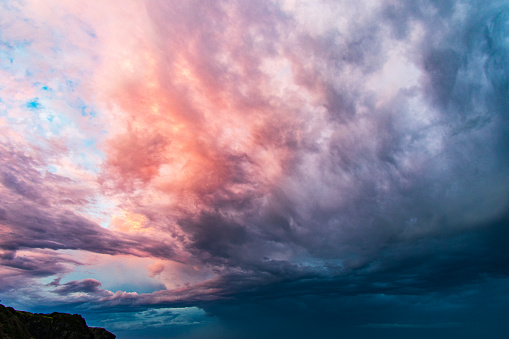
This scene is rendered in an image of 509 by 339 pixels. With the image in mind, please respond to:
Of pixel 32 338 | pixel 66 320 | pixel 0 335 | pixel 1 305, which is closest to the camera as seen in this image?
pixel 0 335

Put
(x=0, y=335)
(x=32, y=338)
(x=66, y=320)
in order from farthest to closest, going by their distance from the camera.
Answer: (x=66, y=320), (x=32, y=338), (x=0, y=335)

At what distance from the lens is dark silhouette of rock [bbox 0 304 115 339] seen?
46.2 metres

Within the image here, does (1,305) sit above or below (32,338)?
above

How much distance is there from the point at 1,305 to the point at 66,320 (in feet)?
54.1

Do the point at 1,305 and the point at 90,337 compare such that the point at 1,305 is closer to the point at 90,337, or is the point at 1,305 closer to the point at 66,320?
the point at 66,320

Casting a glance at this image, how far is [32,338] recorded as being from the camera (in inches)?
2008

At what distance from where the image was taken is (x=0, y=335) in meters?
40.1

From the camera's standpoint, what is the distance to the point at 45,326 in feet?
185

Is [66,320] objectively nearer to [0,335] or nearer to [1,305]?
[1,305]

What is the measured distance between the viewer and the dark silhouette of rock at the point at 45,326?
4617 centimetres

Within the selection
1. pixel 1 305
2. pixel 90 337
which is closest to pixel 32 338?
pixel 1 305

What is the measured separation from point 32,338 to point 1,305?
9292 millimetres

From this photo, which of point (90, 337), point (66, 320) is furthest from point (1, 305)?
point (90, 337)

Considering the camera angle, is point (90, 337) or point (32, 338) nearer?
point (32, 338)
